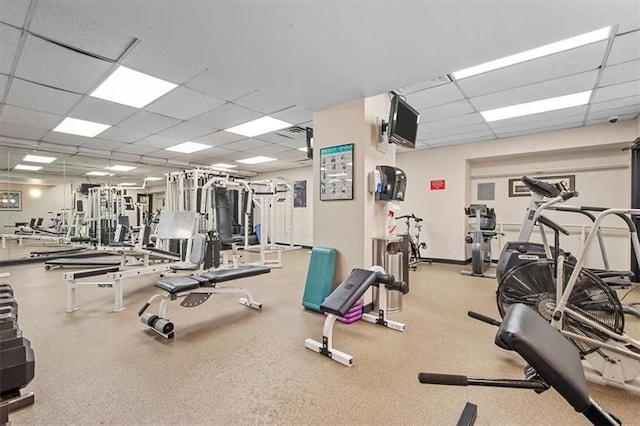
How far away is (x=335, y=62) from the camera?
2.50 meters

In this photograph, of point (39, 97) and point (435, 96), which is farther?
point (435, 96)

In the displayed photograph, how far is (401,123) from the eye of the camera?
3.26 metres

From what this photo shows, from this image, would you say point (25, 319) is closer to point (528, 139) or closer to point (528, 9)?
point (528, 9)

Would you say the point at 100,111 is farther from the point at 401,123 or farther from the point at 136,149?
the point at 401,123

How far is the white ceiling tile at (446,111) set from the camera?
13.4ft

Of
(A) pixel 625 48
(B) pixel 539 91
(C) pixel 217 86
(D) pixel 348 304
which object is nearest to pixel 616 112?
(B) pixel 539 91

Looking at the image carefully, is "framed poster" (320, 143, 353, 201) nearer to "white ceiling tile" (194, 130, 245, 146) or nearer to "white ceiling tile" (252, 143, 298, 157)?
"white ceiling tile" (194, 130, 245, 146)

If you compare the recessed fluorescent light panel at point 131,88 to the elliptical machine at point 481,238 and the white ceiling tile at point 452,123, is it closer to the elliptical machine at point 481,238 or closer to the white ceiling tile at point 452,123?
the white ceiling tile at point 452,123

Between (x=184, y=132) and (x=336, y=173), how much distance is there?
351 cm

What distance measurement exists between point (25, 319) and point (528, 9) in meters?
5.17

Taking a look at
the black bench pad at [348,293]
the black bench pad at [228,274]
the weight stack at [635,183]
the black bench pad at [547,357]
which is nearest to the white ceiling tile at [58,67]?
the black bench pad at [228,274]

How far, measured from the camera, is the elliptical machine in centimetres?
518

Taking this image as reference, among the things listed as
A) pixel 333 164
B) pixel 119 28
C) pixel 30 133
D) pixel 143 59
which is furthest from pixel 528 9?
pixel 30 133

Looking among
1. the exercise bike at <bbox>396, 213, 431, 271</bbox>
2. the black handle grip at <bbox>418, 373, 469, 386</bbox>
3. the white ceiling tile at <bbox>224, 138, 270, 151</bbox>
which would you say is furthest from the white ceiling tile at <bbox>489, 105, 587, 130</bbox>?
the black handle grip at <bbox>418, 373, 469, 386</bbox>
